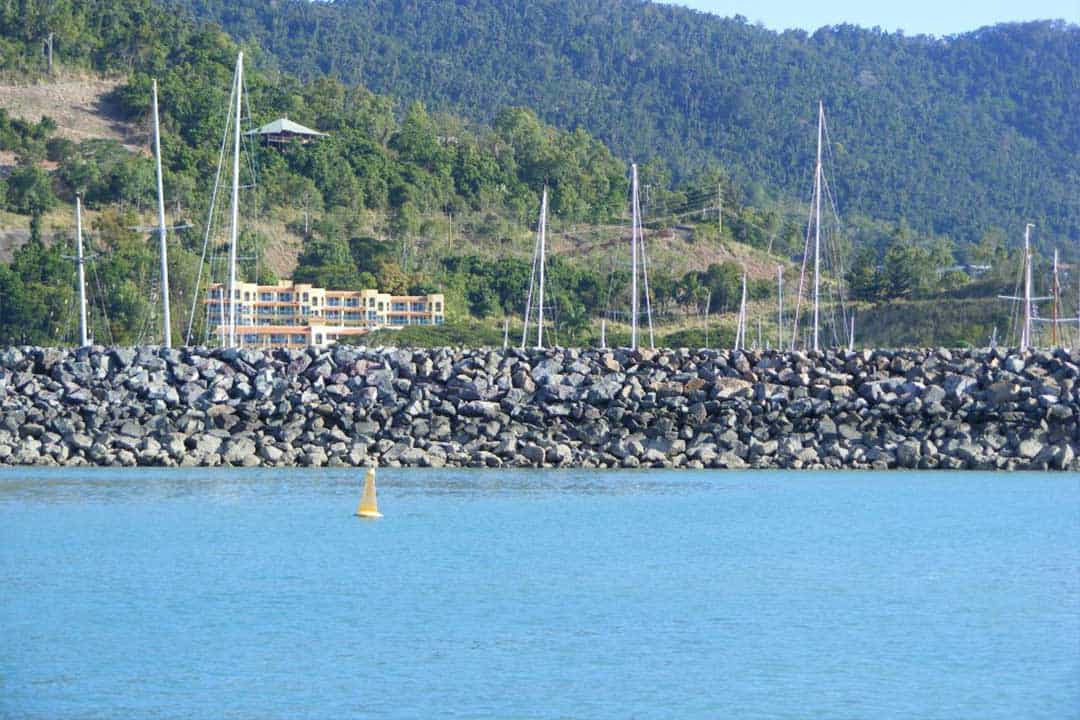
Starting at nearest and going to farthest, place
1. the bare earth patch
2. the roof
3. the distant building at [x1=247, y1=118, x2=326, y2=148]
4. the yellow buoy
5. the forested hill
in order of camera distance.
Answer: the yellow buoy < the roof < the distant building at [x1=247, y1=118, x2=326, y2=148] < the bare earth patch < the forested hill

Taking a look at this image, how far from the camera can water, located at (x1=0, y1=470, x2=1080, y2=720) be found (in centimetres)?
1335

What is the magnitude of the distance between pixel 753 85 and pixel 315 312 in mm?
98493

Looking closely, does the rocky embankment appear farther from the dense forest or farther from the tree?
the tree

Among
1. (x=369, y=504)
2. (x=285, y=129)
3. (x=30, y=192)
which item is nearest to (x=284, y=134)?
(x=285, y=129)

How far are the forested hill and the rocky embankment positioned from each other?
319 feet

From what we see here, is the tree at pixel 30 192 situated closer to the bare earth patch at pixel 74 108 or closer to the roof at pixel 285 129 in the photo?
the bare earth patch at pixel 74 108

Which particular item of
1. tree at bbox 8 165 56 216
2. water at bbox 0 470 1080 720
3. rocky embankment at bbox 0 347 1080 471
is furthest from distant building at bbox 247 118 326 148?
water at bbox 0 470 1080 720

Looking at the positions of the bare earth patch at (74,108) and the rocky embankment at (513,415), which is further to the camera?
the bare earth patch at (74,108)

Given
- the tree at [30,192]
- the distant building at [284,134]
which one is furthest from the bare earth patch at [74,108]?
the tree at [30,192]

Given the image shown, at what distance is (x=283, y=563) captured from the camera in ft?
65.7

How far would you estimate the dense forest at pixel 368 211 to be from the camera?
210 feet

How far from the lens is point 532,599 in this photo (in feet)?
58.3

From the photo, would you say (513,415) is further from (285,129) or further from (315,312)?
(285,129)

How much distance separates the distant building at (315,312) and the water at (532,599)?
34208mm
